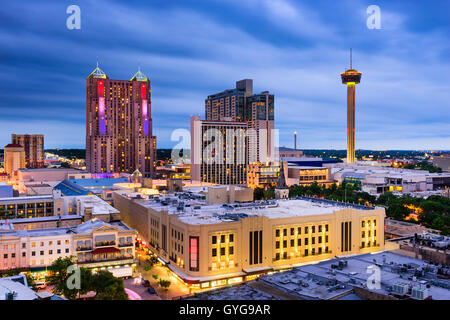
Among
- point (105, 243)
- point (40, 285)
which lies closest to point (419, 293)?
point (105, 243)

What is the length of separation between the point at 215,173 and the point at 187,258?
119m

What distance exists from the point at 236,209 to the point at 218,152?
341 ft

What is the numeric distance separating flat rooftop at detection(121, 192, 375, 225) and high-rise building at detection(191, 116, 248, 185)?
86.3m

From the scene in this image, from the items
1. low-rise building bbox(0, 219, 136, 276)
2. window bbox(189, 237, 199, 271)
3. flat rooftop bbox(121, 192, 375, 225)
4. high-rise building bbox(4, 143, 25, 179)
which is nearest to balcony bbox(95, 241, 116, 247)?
low-rise building bbox(0, 219, 136, 276)

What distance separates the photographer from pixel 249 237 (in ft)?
171

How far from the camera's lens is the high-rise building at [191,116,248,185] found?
166 metres

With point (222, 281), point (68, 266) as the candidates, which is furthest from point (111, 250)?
point (222, 281)

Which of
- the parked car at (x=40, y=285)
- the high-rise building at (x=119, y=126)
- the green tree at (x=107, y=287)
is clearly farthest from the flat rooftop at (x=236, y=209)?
the high-rise building at (x=119, y=126)

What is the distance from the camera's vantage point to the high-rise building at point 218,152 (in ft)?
543

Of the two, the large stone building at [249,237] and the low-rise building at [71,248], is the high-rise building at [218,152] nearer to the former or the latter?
the large stone building at [249,237]

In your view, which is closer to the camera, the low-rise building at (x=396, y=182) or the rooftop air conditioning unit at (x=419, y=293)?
the rooftop air conditioning unit at (x=419, y=293)

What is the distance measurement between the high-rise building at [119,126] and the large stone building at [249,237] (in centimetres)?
12256
